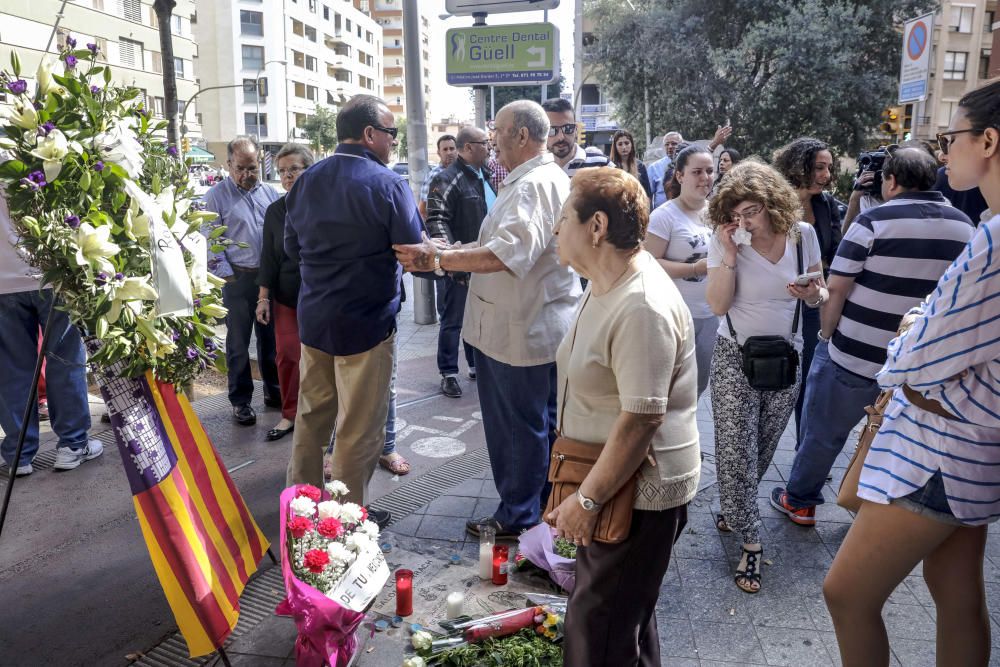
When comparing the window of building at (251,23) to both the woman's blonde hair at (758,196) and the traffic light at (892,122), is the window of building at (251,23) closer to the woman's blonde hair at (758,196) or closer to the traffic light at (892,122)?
the traffic light at (892,122)

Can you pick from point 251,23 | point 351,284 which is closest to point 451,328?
point 351,284

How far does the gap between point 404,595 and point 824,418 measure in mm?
2214

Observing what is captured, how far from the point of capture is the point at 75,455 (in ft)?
16.0

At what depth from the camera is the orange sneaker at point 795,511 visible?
3.99 metres

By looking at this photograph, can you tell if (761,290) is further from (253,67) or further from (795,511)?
(253,67)

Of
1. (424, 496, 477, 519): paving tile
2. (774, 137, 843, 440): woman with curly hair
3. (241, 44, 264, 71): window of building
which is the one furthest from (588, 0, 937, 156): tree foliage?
(241, 44, 264, 71): window of building

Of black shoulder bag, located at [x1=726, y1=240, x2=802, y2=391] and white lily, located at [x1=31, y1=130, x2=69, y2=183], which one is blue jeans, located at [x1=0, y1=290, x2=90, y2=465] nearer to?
white lily, located at [x1=31, y1=130, x2=69, y2=183]

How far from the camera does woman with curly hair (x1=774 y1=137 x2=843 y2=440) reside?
14.4ft

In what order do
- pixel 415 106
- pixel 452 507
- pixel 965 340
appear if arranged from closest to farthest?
pixel 965 340
pixel 452 507
pixel 415 106

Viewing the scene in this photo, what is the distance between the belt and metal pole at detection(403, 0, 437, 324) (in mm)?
6818

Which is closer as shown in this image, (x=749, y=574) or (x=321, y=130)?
(x=749, y=574)

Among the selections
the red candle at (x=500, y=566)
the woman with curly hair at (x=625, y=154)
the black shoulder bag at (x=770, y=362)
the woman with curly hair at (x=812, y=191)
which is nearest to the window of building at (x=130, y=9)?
the woman with curly hair at (x=625, y=154)

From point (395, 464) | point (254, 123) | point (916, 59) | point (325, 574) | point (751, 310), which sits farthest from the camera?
point (254, 123)

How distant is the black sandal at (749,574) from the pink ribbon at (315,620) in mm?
1761
